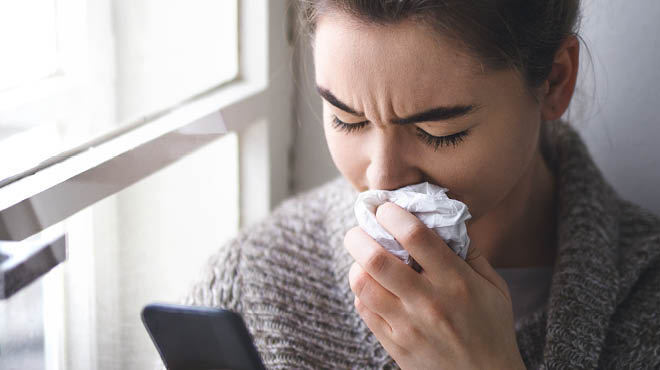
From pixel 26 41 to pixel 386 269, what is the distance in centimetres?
44

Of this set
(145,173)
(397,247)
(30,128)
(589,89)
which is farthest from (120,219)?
(589,89)

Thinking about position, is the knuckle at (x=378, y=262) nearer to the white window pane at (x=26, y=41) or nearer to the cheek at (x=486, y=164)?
the cheek at (x=486, y=164)

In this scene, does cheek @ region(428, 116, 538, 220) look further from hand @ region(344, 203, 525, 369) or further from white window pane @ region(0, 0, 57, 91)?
white window pane @ region(0, 0, 57, 91)

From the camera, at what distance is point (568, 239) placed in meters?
0.97

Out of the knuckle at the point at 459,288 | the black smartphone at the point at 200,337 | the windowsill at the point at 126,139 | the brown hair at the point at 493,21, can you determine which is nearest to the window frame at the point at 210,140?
the windowsill at the point at 126,139

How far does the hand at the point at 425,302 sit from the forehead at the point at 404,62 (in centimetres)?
13

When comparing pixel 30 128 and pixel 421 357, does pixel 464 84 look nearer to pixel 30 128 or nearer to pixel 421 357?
pixel 421 357

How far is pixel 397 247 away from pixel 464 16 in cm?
26

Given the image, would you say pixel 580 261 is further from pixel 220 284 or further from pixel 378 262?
pixel 220 284

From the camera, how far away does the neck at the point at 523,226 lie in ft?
3.44

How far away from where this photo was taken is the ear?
0.86 meters

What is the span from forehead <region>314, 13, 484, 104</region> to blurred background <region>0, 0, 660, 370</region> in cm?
28

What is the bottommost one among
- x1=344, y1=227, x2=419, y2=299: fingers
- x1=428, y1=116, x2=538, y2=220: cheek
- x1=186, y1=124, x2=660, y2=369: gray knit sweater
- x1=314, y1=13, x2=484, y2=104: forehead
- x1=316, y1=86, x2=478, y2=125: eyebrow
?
x1=186, y1=124, x2=660, y2=369: gray knit sweater

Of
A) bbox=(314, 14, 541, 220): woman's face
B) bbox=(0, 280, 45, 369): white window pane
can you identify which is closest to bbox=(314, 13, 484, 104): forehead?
bbox=(314, 14, 541, 220): woman's face
